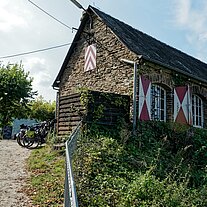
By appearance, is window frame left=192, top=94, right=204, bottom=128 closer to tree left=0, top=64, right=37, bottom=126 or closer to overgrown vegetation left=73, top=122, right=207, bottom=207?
overgrown vegetation left=73, top=122, right=207, bottom=207

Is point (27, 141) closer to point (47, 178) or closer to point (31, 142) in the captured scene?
point (31, 142)

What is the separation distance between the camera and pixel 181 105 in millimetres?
12555

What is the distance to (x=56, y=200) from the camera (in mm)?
5645

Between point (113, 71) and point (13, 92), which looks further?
point (13, 92)

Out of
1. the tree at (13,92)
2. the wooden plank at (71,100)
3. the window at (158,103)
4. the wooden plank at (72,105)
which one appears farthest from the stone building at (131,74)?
the tree at (13,92)

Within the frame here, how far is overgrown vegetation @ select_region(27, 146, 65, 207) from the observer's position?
5719 millimetres

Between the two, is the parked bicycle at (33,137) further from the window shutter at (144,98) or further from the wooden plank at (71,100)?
the window shutter at (144,98)

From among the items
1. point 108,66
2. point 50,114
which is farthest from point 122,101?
point 50,114

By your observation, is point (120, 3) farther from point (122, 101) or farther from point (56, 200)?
point (56, 200)

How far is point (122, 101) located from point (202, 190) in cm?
452

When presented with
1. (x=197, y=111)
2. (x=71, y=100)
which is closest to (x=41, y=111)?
(x=197, y=111)

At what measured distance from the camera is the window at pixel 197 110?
14.0m

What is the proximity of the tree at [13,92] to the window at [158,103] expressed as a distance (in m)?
14.7

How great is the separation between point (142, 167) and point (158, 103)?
16.5 feet
